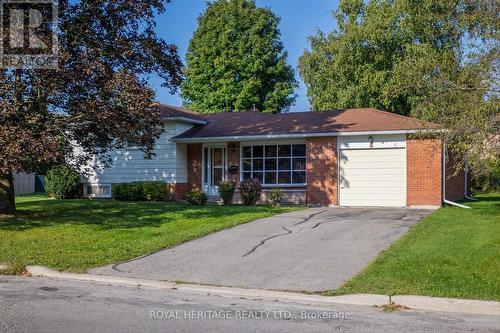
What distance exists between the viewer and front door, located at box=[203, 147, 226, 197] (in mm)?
22844

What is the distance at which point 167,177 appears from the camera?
2267 centimetres

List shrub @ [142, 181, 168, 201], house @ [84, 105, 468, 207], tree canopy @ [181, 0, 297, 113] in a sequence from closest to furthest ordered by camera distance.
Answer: house @ [84, 105, 468, 207], shrub @ [142, 181, 168, 201], tree canopy @ [181, 0, 297, 113]

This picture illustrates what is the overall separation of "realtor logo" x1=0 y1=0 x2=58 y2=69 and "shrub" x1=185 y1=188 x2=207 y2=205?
29.3 ft

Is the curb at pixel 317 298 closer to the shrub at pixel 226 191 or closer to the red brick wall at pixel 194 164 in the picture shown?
the shrub at pixel 226 191

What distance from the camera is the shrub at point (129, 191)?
22453 mm

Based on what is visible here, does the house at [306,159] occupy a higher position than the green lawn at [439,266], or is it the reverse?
the house at [306,159]

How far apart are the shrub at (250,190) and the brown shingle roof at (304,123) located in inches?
84.9

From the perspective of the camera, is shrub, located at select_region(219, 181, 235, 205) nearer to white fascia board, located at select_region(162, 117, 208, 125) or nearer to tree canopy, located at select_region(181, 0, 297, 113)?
white fascia board, located at select_region(162, 117, 208, 125)

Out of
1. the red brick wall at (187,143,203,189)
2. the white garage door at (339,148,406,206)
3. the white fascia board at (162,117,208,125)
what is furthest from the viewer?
the red brick wall at (187,143,203,189)

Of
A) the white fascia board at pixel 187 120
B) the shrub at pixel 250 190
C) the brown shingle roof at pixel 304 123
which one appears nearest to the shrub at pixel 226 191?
the shrub at pixel 250 190

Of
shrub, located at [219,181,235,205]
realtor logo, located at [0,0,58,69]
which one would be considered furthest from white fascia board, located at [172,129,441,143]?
realtor logo, located at [0,0,58,69]

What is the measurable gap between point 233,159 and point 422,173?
762 centimetres

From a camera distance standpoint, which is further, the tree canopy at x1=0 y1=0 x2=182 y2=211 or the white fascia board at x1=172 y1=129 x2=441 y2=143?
the white fascia board at x1=172 y1=129 x2=441 y2=143

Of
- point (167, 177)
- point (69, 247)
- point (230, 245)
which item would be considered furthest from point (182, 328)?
point (167, 177)
